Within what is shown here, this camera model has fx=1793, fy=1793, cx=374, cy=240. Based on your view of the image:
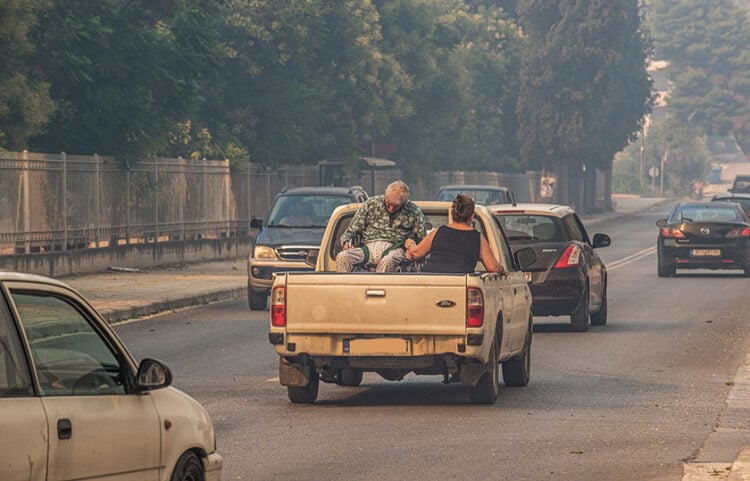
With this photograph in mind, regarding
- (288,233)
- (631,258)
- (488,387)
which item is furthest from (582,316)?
(631,258)

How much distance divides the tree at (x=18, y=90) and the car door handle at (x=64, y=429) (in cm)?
2742

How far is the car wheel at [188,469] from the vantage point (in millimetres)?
7844

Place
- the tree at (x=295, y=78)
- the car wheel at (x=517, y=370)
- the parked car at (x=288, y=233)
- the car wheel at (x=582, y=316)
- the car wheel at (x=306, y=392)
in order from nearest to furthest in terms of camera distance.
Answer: the car wheel at (x=306, y=392), the car wheel at (x=517, y=370), the car wheel at (x=582, y=316), the parked car at (x=288, y=233), the tree at (x=295, y=78)

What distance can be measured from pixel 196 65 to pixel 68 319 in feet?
116

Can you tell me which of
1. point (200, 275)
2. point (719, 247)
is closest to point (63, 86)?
point (200, 275)

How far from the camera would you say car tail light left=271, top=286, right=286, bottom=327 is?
14.2 metres

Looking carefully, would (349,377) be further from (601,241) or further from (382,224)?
(601,241)

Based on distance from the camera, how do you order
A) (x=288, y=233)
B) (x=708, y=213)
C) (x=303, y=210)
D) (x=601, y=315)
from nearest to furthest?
(x=601, y=315)
(x=288, y=233)
(x=303, y=210)
(x=708, y=213)

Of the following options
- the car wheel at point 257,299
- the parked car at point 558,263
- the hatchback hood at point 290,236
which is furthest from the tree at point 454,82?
the parked car at point 558,263

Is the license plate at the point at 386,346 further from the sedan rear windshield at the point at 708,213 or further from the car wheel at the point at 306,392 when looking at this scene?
the sedan rear windshield at the point at 708,213

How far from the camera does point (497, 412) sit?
564 inches

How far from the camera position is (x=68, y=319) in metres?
7.37

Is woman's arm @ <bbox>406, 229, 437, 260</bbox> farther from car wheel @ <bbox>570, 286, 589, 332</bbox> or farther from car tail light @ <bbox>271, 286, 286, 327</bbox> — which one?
car wheel @ <bbox>570, 286, 589, 332</bbox>

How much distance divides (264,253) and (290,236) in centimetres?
67
